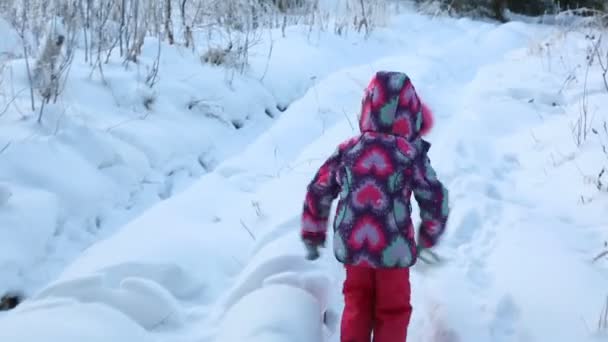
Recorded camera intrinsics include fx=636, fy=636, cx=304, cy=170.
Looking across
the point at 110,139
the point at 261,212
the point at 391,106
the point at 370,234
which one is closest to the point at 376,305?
the point at 370,234

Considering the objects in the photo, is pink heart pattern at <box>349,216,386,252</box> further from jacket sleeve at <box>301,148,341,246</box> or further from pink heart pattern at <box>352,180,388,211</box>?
jacket sleeve at <box>301,148,341,246</box>

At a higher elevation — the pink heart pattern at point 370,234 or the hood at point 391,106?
the hood at point 391,106

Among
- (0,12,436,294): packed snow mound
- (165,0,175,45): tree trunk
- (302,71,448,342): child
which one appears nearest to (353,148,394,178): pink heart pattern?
(302,71,448,342): child

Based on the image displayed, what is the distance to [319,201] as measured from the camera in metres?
2.07

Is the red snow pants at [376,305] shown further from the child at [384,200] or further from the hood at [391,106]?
the hood at [391,106]

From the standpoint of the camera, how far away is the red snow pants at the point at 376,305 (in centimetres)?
200

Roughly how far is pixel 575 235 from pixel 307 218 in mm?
1297

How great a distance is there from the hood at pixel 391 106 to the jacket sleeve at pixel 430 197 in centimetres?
10

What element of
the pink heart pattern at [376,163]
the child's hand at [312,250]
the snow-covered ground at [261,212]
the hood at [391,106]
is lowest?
the snow-covered ground at [261,212]

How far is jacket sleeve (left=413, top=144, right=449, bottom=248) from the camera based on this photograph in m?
1.95

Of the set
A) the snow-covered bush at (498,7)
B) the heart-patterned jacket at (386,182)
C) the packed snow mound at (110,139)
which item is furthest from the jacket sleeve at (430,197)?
the snow-covered bush at (498,7)

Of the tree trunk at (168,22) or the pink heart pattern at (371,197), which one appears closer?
the pink heart pattern at (371,197)

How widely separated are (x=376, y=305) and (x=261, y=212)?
1.15 metres

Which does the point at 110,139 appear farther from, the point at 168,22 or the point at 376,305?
the point at 168,22
